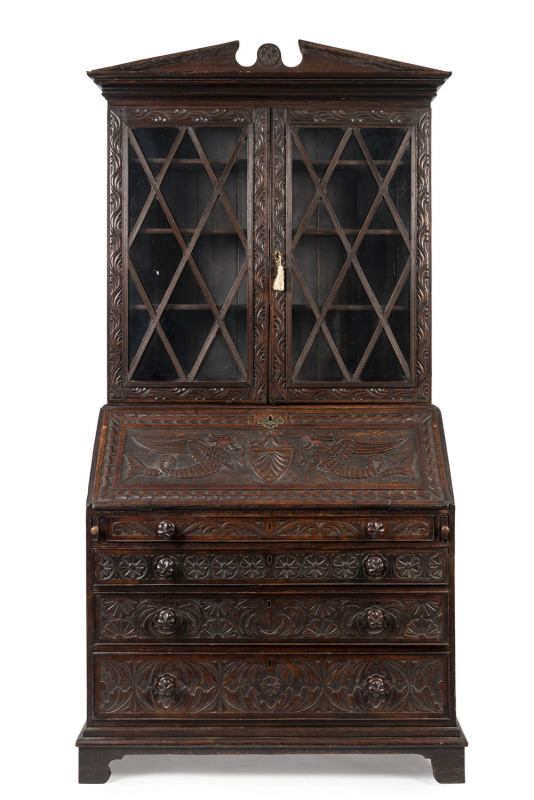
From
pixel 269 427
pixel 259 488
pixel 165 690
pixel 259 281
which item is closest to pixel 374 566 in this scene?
pixel 259 488

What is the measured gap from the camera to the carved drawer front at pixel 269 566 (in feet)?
11.9

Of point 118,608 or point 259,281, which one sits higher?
point 259,281

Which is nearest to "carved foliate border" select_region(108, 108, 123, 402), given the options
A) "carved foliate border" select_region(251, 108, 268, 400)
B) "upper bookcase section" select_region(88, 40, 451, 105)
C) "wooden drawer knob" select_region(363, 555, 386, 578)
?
"upper bookcase section" select_region(88, 40, 451, 105)

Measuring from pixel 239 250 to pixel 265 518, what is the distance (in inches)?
46.9

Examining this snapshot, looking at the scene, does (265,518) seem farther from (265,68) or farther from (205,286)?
(265,68)

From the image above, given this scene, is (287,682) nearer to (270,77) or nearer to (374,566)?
(374,566)

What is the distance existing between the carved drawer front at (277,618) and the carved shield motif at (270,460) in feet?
1.66

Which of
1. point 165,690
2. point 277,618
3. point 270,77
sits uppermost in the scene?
point 270,77

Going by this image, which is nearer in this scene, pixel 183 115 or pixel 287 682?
pixel 287 682

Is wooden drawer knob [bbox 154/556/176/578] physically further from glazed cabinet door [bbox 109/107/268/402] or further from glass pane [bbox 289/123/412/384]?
glass pane [bbox 289/123/412/384]

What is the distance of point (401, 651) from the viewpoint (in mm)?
3652

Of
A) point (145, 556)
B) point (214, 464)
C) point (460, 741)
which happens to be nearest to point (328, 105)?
point (214, 464)

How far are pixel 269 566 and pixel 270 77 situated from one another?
6.59 ft

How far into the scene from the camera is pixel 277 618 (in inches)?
143
